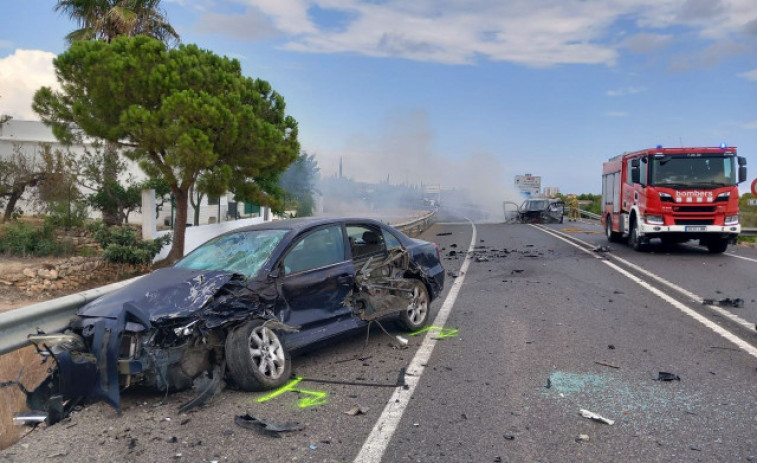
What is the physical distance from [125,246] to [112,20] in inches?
349

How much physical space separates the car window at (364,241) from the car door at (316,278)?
27cm

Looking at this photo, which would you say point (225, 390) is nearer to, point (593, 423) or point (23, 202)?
point (593, 423)

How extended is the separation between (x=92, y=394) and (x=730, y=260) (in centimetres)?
1532

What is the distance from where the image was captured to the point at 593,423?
4383 millimetres

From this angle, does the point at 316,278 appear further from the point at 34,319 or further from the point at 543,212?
the point at 543,212

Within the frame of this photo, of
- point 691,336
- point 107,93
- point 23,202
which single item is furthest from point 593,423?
point 23,202

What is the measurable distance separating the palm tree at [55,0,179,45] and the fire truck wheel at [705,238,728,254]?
18104mm

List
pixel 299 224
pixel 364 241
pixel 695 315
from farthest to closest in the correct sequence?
pixel 695 315, pixel 364 241, pixel 299 224

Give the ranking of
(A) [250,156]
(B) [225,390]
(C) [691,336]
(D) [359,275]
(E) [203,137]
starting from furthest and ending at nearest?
1. (A) [250,156]
2. (E) [203,137]
3. (C) [691,336]
4. (D) [359,275]
5. (B) [225,390]

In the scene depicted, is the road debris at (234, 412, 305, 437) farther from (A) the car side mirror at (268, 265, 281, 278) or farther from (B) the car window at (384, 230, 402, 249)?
(B) the car window at (384, 230, 402, 249)

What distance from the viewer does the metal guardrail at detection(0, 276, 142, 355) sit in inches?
190

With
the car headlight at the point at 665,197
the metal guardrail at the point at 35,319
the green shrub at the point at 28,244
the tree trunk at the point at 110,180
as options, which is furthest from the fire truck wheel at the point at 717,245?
the green shrub at the point at 28,244

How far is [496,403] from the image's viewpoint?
4.80 metres

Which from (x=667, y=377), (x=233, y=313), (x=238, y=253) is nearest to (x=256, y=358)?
(x=233, y=313)
